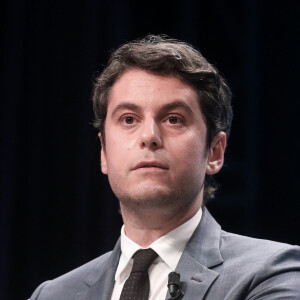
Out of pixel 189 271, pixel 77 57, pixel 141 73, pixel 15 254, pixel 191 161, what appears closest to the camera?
pixel 189 271

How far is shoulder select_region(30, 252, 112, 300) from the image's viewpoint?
9.03ft

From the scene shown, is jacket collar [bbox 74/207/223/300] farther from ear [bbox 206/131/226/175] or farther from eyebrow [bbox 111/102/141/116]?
eyebrow [bbox 111/102/141/116]

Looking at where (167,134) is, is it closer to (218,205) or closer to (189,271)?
(189,271)

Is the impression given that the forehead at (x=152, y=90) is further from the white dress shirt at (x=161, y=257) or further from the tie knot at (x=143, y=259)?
the tie knot at (x=143, y=259)

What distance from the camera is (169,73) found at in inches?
106

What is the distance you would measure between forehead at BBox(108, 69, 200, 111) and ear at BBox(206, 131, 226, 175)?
0.24 m

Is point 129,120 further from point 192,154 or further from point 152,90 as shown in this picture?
point 192,154

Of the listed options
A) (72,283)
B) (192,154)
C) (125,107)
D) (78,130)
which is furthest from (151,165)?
(78,130)

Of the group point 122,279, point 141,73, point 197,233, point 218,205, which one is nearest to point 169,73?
point 141,73

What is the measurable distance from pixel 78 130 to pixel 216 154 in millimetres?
1400

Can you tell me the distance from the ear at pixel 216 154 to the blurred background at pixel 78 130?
118cm

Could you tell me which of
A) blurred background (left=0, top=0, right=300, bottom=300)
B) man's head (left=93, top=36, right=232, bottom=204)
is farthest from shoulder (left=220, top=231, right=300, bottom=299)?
blurred background (left=0, top=0, right=300, bottom=300)

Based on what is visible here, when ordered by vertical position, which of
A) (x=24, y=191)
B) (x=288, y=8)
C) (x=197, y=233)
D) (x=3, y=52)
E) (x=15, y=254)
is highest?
(x=288, y=8)

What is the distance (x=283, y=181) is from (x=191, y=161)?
162 centimetres
